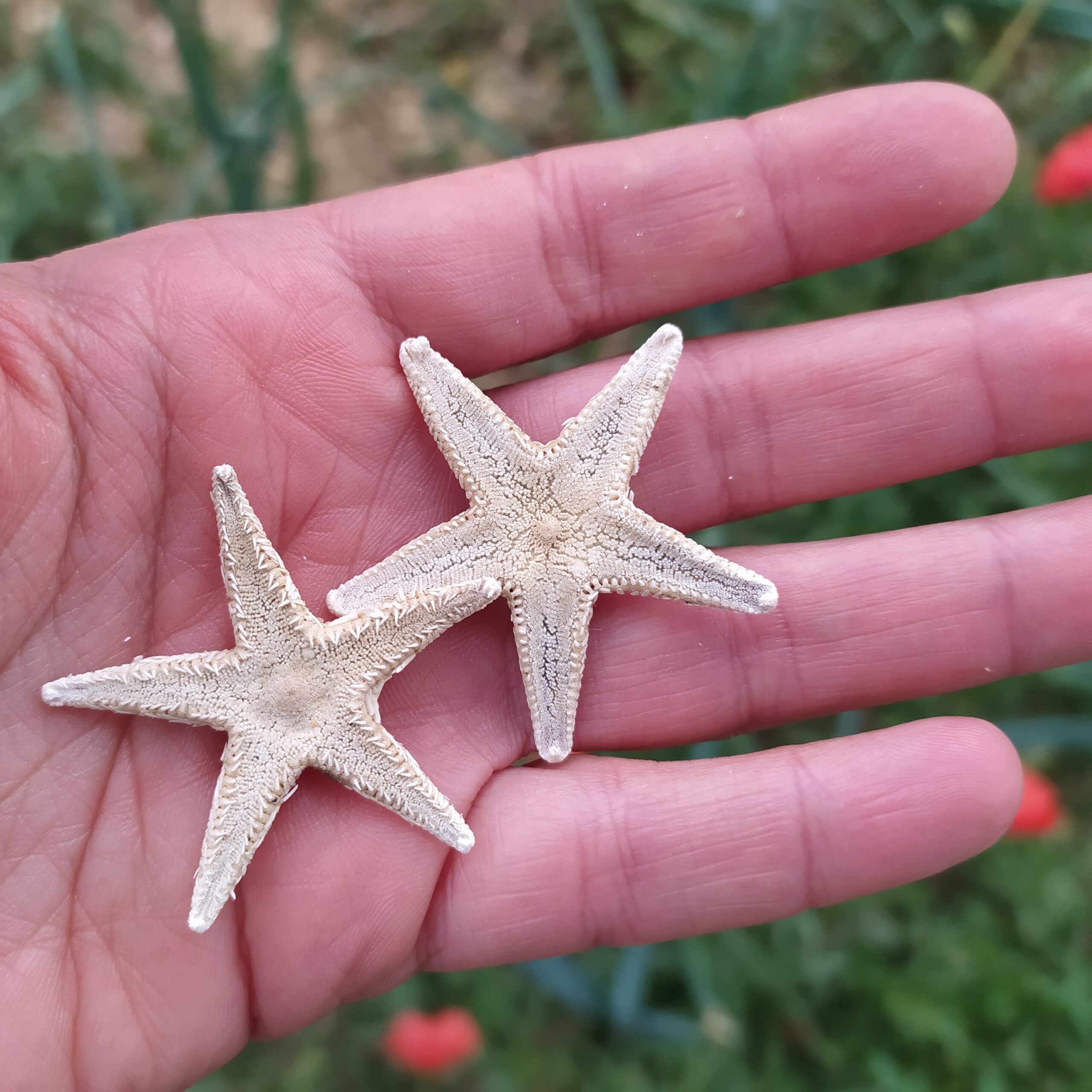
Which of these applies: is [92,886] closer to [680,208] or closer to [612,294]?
[612,294]

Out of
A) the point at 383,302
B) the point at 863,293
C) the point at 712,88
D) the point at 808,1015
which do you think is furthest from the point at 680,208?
the point at 808,1015

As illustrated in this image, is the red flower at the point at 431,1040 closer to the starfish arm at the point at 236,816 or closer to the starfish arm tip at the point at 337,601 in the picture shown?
the starfish arm at the point at 236,816

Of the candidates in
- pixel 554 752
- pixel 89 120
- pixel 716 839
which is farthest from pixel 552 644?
pixel 89 120

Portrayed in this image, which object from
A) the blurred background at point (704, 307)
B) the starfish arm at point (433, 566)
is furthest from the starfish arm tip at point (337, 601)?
the blurred background at point (704, 307)

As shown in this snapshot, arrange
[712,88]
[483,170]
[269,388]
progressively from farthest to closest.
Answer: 1. [712,88]
2. [483,170]
3. [269,388]

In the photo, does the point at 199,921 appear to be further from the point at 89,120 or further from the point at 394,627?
the point at 89,120
